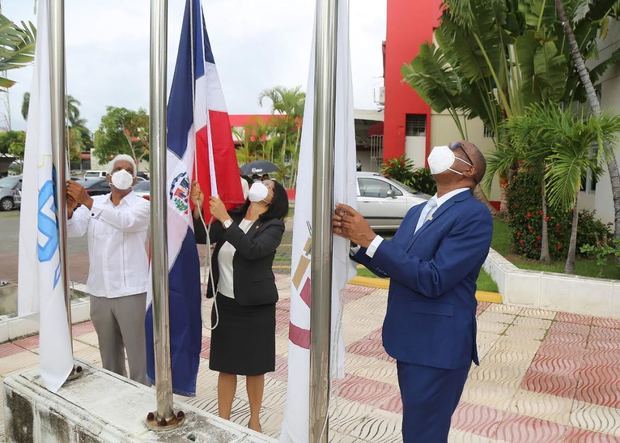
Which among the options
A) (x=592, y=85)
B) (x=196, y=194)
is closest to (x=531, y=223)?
(x=592, y=85)

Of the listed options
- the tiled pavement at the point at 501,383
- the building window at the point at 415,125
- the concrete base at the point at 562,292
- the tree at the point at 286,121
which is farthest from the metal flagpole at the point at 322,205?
the tree at the point at 286,121

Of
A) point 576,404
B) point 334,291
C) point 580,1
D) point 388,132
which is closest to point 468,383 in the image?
point 576,404

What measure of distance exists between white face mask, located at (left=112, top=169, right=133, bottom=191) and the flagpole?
59 centimetres

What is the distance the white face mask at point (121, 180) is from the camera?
3322mm

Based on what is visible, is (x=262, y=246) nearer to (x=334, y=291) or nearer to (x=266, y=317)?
(x=266, y=317)

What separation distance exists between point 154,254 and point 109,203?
1337mm

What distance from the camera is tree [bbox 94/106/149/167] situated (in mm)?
43531

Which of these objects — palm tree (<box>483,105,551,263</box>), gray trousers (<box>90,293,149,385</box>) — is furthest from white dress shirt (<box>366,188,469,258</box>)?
palm tree (<box>483,105,551,263</box>)

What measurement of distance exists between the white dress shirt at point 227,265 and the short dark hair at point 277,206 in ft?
0.37

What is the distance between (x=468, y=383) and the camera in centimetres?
442

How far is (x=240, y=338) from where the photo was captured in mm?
3207

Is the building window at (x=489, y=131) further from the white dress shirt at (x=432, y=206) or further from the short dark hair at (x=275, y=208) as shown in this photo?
the white dress shirt at (x=432, y=206)

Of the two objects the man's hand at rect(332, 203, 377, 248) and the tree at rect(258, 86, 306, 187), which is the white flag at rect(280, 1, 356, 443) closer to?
the man's hand at rect(332, 203, 377, 248)

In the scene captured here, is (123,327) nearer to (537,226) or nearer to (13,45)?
(13,45)
